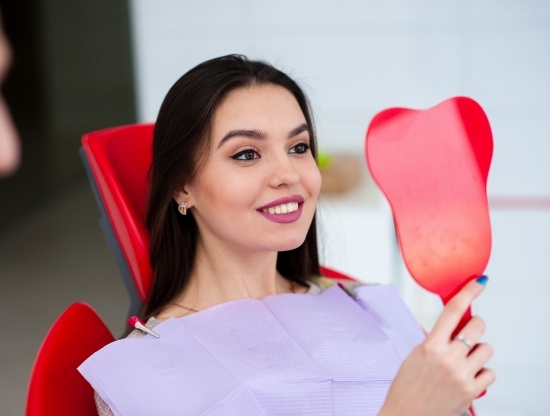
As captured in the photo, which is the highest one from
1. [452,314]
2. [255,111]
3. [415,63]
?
[255,111]

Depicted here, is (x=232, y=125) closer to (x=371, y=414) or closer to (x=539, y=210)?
(x=371, y=414)

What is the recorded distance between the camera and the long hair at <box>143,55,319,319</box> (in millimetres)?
1517

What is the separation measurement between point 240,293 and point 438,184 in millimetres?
551

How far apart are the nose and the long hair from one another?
0.43 feet

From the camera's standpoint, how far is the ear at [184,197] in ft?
5.19

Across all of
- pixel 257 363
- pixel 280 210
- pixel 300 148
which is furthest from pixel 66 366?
pixel 300 148

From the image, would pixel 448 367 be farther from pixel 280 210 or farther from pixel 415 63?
pixel 415 63

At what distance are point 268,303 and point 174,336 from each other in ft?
0.69

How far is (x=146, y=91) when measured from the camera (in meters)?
3.57

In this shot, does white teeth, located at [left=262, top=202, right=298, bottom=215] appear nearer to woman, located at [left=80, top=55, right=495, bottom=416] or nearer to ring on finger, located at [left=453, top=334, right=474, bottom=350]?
woman, located at [left=80, top=55, right=495, bottom=416]

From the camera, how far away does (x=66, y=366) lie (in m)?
1.45

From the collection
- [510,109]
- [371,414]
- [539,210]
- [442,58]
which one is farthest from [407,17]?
[371,414]

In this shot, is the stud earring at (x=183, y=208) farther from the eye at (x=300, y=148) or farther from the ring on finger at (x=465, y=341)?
the ring on finger at (x=465, y=341)

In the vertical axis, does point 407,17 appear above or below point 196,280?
above
